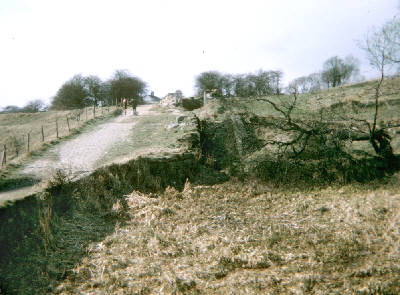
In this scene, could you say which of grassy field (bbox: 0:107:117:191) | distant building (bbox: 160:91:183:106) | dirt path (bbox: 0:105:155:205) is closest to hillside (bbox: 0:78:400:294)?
dirt path (bbox: 0:105:155:205)

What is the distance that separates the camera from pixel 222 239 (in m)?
6.80

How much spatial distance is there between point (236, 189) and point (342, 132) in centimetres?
496

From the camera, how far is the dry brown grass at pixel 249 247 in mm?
5160

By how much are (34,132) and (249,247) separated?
22.4 metres

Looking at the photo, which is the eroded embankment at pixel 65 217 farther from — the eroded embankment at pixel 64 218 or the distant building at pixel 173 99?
the distant building at pixel 173 99

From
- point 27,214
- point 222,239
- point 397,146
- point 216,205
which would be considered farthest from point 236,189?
point 397,146

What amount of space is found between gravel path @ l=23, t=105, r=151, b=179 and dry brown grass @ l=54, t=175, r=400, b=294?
2.45m

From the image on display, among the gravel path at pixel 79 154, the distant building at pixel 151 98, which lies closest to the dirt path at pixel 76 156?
the gravel path at pixel 79 154

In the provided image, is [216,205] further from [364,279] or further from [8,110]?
[8,110]

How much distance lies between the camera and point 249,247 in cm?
643

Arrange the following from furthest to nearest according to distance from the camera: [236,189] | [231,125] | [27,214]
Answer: [231,125] < [236,189] < [27,214]

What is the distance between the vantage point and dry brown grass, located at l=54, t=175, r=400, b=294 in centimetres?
516

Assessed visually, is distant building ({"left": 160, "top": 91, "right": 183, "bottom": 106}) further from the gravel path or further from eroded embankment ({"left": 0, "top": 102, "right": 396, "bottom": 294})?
eroded embankment ({"left": 0, "top": 102, "right": 396, "bottom": 294})

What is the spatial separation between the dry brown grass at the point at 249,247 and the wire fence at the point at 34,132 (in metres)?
7.50
